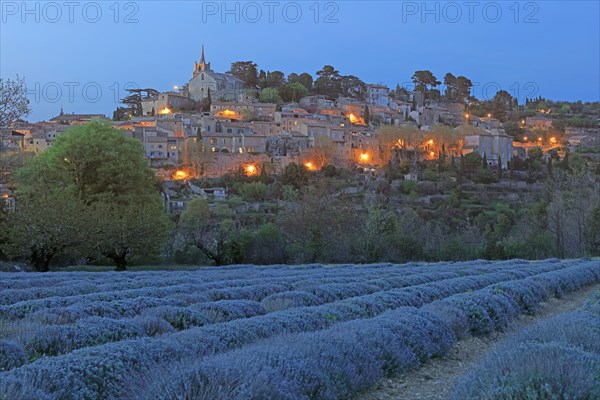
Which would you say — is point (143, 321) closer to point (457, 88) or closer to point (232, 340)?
point (232, 340)

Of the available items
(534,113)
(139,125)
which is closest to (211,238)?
(139,125)

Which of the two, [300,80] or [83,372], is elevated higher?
[300,80]

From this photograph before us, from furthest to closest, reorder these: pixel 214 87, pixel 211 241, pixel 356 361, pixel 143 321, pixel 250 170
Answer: pixel 214 87 < pixel 250 170 < pixel 211 241 < pixel 143 321 < pixel 356 361

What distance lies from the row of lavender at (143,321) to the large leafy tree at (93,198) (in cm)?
1889

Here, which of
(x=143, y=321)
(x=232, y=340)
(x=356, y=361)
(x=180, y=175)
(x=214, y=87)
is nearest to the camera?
(x=356, y=361)

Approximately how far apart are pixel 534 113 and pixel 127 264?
170195 millimetres

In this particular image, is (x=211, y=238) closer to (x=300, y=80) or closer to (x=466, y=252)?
(x=466, y=252)

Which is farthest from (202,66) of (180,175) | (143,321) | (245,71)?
(143,321)

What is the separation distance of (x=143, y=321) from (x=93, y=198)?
91.7 feet

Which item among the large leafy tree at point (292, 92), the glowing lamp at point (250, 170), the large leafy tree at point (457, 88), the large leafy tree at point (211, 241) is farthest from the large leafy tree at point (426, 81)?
the large leafy tree at point (211, 241)

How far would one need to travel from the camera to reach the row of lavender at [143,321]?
6.59 metres

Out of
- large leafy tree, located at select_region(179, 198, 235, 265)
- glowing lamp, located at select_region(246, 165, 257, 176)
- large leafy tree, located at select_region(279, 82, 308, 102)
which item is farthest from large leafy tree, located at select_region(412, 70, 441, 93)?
large leafy tree, located at select_region(179, 198, 235, 265)

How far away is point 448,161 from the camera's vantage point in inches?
4173

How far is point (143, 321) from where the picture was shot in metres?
7.91
